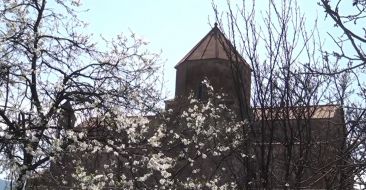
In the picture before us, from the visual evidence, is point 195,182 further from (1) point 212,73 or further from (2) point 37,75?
(1) point 212,73

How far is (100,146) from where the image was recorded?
10.4 meters

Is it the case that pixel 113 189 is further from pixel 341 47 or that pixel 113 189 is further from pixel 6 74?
pixel 341 47

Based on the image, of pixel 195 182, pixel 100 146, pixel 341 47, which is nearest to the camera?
pixel 341 47

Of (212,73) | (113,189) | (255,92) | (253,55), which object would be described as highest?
(212,73)

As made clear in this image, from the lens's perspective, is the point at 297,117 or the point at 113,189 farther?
the point at 113,189

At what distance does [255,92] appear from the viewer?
869 cm

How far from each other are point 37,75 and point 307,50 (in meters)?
6.22

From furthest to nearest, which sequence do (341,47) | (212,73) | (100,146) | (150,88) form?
1. (212,73)
2. (150,88)
3. (100,146)
4. (341,47)

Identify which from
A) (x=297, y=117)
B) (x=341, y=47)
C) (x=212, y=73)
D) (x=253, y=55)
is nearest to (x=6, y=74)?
(x=253, y=55)

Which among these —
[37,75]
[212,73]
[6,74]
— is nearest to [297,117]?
[6,74]

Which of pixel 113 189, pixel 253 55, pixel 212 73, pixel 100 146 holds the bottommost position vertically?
pixel 113 189

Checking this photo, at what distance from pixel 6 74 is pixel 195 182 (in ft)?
15.6

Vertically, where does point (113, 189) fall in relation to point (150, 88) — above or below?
below

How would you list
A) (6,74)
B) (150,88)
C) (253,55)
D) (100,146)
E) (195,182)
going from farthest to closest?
1. (150,88)
2. (195,182)
3. (100,146)
4. (6,74)
5. (253,55)
